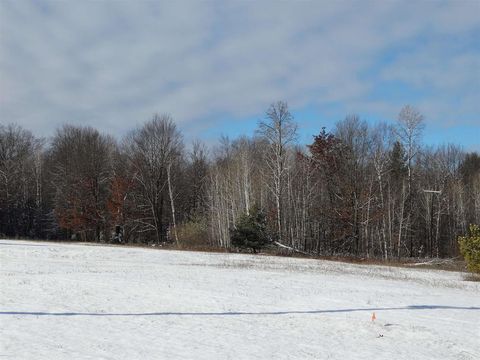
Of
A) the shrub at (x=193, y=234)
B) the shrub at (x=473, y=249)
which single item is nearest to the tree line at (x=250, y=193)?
the shrub at (x=193, y=234)

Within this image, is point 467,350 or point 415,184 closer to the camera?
point 467,350

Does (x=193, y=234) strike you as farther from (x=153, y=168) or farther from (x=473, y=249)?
(x=473, y=249)

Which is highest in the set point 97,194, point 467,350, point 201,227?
point 97,194

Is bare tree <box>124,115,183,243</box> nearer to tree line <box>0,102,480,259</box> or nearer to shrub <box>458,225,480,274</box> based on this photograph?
tree line <box>0,102,480,259</box>

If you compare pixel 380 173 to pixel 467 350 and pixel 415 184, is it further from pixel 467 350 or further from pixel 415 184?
pixel 467 350

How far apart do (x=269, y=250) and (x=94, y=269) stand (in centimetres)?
2210

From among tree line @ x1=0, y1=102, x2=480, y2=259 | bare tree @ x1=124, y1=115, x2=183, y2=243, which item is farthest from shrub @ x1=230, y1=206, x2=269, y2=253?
Answer: bare tree @ x1=124, y1=115, x2=183, y2=243

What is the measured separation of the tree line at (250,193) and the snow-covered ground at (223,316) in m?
26.7

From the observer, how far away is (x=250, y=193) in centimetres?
5459

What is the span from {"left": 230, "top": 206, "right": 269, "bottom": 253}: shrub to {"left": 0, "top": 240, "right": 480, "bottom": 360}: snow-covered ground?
1539 cm

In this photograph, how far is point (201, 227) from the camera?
173 feet

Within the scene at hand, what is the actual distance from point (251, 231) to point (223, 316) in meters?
25.2

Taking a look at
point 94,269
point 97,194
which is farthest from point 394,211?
point 94,269

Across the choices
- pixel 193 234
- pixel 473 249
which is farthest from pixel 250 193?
pixel 473 249
